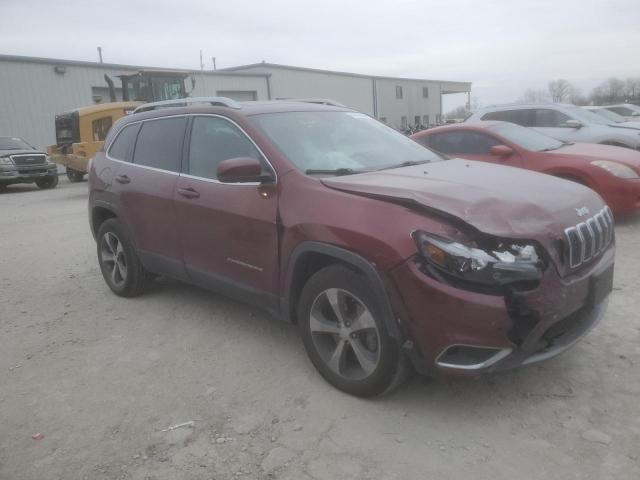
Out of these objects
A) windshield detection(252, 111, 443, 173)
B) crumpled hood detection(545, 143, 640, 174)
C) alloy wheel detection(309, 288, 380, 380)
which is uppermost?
windshield detection(252, 111, 443, 173)

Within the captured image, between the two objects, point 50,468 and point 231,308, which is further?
point 231,308

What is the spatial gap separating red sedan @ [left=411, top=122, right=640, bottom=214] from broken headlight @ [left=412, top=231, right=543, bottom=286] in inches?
182

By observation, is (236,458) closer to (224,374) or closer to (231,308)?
(224,374)

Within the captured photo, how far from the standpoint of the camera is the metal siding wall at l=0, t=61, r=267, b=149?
2142 centimetres

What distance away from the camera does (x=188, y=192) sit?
398 centimetres

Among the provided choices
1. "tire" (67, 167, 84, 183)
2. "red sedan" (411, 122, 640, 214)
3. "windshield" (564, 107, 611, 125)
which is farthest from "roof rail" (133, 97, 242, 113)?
"tire" (67, 167, 84, 183)

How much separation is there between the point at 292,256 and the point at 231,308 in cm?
167

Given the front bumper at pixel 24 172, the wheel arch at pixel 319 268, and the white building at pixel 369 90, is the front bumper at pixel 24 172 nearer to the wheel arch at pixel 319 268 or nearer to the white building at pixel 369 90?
the wheel arch at pixel 319 268

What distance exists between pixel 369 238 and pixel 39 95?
23.9 m

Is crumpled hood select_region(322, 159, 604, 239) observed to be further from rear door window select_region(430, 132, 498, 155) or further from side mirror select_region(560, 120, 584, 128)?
side mirror select_region(560, 120, 584, 128)

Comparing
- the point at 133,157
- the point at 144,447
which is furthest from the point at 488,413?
the point at 133,157

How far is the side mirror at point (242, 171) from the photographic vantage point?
3.24 metres

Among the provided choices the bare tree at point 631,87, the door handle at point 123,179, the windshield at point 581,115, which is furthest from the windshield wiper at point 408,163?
the bare tree at point 631,87

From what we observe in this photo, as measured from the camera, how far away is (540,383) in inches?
121
